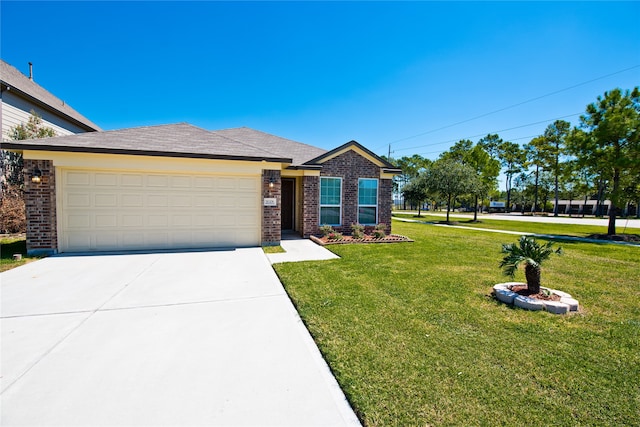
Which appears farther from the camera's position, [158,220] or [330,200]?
[330,200]

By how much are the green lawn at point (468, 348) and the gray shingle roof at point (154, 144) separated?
458 centimetres

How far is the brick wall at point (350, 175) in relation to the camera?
430 inches

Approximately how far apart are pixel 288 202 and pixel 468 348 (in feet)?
34.0

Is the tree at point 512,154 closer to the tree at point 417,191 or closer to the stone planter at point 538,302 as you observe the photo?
the tree at point 417,191

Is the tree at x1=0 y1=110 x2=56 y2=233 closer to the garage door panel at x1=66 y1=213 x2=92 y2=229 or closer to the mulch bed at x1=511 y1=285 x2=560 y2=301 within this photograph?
the garage door panel at x1=66 y1=213 x2=92 y2=229

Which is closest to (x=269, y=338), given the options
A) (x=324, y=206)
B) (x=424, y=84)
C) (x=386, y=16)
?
(x=324, y=206)

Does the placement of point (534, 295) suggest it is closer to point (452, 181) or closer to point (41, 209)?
point (41, 209)

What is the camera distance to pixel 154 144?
8.02 m

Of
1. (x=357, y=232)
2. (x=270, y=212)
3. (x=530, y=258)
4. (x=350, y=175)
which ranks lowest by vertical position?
(x=357, y=232)

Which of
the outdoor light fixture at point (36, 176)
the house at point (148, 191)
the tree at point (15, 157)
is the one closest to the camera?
the outdoor light fixture at point (36, 176)

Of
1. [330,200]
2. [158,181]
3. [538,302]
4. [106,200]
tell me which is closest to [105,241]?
[106,200]

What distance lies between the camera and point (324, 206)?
1100cm

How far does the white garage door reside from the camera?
7.49 m

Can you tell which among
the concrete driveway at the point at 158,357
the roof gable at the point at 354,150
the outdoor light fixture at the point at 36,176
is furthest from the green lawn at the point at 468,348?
the outdoor light fixture at the point at 36,176
